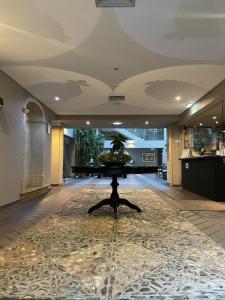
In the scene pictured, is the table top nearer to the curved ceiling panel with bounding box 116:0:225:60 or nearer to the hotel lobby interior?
the hotel lobby interior

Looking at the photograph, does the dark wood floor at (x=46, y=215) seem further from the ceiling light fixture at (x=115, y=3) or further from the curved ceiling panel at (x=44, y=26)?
the ceiling light fixture at (x=115, y=3)

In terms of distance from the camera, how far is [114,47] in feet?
13.4

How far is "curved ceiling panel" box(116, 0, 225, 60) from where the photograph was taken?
3006 millimetres

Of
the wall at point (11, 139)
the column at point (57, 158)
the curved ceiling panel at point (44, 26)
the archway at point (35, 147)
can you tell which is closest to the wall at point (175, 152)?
the column at point (57, 158)

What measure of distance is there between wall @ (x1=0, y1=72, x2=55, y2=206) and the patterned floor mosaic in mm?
2010

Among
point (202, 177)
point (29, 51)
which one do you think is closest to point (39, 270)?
point (29, 51)

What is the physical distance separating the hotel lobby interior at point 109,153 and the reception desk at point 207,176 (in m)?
0.03

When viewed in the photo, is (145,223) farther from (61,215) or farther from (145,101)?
(145,101)

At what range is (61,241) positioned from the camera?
9.65 feet

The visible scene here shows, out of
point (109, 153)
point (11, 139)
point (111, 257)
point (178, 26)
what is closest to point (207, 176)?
point (109, 153)

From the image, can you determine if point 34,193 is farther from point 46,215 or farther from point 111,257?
point 111,257

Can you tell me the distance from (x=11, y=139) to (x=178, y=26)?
3864 mm

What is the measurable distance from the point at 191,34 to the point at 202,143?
7.77 meters

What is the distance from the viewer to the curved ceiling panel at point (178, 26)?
301 centimetres
